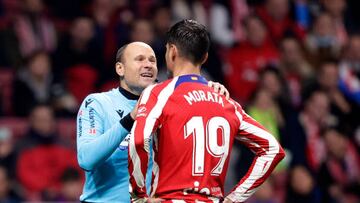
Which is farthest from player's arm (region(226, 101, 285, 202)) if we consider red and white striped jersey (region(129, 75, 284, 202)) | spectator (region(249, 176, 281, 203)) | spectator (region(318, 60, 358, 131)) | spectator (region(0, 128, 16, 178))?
spectator (region(318, 60, 358, 131))

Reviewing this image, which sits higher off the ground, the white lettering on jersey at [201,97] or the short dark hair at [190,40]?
the short dark hair at [190,40]

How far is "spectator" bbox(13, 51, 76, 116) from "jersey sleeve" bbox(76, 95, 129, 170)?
17.7ft

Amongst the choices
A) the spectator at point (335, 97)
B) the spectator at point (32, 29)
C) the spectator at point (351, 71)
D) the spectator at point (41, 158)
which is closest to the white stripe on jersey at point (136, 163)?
the spectator at point (41, 158)

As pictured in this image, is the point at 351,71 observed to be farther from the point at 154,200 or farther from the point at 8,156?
the point at 154,200

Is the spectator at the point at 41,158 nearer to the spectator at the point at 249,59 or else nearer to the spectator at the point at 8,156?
the spectator at the point at 8,156

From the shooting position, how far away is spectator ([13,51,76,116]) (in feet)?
36.7

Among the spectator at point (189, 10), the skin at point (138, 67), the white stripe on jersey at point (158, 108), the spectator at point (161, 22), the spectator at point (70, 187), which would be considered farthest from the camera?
the spectator at point (189, 10)

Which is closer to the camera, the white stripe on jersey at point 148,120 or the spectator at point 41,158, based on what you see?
the white stripe on jersey at point 148,120

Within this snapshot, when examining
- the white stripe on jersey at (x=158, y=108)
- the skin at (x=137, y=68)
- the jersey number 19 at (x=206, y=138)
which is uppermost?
the skin at (x=137, y=68)

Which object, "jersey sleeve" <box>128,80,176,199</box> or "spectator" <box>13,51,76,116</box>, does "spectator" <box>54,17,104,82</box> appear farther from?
"jersey sleeve" <box>128,80,176,199</box>

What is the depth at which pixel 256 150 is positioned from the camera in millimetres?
5480

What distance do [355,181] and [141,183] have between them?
A: 762cm

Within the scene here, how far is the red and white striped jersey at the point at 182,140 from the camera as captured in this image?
513 cm

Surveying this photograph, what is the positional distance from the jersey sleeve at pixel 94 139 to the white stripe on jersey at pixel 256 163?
2.39 ft
